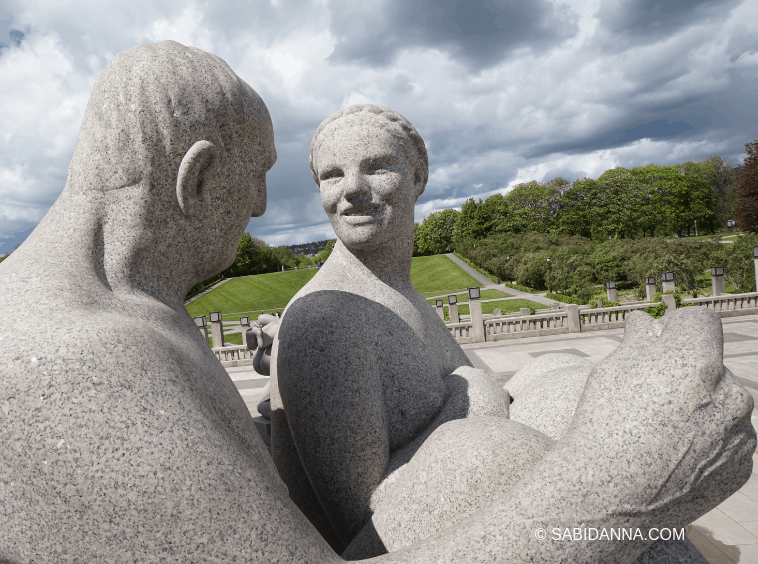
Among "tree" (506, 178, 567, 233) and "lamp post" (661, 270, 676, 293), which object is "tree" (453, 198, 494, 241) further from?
"lamp post" (661, 270, 676, 293)

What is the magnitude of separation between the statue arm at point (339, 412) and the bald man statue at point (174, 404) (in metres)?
0.68

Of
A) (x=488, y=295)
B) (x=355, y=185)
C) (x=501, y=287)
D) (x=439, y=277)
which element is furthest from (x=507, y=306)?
(x=355, y=185)

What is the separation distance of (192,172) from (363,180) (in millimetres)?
1207

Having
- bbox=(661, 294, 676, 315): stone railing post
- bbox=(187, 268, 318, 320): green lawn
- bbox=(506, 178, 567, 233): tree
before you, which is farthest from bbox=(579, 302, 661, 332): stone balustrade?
bbox=(506, 178, 567, 233): tree

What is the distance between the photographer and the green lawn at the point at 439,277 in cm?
4075

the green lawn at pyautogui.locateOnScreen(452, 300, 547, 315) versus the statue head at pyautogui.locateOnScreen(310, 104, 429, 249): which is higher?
the statue head at pyautogui.locateOnScreen(310, 104, 429, 249)

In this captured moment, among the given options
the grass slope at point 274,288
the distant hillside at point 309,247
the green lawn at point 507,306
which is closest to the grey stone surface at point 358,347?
the green lawn at point 507,306

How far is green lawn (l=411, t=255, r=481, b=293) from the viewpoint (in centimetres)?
4075

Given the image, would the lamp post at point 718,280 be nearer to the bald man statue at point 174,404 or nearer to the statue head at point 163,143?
the bald man statue at point 174,404

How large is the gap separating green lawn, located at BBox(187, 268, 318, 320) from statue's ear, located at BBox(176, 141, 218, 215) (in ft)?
116

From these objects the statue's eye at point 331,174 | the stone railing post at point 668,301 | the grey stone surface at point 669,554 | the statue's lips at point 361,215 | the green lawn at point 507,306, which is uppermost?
the statue's eye at point 331,174

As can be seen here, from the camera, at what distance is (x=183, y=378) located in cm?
132

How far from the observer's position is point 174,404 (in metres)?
1.23

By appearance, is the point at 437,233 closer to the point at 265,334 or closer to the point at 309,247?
the point at 265,334
